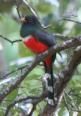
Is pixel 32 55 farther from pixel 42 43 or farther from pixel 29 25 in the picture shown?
pixel 42 43

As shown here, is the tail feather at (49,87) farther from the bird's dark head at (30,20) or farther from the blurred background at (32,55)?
the bird's dark head at (30,20)

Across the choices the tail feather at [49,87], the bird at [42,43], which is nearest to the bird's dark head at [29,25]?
the bird at [42,43]

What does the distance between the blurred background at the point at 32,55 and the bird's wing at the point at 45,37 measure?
0.54ft

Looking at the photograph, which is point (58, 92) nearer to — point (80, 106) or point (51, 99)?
point (51, 99)

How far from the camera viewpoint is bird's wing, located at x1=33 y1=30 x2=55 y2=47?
2961 millimetres

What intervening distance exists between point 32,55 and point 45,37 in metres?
1.75

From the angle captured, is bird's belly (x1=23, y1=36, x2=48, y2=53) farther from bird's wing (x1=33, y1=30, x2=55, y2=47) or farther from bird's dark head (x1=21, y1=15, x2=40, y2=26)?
bird's dark head (x1=21, y1=15, x2=40, y2=26)

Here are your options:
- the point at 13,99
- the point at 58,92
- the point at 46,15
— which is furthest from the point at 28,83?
the point at 46,15

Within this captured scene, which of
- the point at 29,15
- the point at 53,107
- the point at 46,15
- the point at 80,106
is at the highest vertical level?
the point at 29,15

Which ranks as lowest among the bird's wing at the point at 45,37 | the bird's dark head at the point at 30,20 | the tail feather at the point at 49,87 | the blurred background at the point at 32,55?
the blurred background at the point at 32,55

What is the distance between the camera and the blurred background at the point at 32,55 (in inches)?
131

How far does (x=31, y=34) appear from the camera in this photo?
311cm

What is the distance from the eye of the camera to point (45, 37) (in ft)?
9.97

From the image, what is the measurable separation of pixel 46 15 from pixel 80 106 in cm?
309
